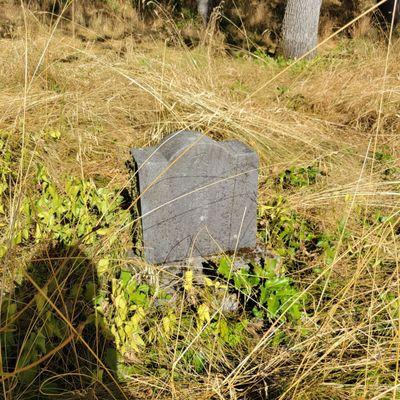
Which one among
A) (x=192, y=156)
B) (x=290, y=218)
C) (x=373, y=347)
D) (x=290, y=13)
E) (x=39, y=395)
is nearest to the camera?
(x=39, y=395)

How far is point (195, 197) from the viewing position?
193 cm

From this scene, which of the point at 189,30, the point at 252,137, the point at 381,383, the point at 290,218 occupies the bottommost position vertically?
the point at 381,383

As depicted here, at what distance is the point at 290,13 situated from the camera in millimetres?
5484

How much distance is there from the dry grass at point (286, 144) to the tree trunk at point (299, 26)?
3.34ft

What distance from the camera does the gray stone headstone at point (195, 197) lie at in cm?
181

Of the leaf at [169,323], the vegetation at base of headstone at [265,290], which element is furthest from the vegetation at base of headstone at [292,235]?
the leaf at [169,323]

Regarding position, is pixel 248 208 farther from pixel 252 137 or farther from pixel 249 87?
pixel 249 87

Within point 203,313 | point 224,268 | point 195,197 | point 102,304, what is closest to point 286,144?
point 195,197

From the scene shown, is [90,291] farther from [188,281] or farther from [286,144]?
[286,144]

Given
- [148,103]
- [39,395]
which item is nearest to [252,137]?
[148,103]

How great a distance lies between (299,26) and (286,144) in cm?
308

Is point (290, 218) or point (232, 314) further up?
point (290, 218)

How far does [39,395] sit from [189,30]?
644 cm

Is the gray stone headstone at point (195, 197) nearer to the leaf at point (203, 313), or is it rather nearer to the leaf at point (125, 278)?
the leaf at point (125, 278)
